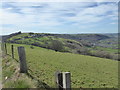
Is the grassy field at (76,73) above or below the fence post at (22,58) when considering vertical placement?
below

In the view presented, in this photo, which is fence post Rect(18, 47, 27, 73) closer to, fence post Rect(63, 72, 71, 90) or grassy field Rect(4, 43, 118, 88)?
grassy field Rect(4, 43, 118, 88)

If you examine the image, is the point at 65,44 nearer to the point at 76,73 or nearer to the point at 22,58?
the point at 76,73

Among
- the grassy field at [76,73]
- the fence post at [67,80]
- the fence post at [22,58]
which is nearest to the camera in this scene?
the fence post at [67,80]

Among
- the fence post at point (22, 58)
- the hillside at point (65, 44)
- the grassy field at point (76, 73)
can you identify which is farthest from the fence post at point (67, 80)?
the hillside at point (65, 44)

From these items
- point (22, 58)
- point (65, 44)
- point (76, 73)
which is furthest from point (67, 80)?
point (65, 44)

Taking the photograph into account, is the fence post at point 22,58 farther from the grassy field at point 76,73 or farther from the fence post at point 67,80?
the fence post at point 67,80

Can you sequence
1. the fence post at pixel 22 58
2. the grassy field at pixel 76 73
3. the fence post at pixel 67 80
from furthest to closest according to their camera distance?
the grassy field at pixel 76 73
the fence post at pixel 22 58
the fence post at pixel 67 80

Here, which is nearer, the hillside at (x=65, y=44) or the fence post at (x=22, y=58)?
the fence post at (x=22, y=58)

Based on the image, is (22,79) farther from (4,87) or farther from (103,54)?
(103,54)

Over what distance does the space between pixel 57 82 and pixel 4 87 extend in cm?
309

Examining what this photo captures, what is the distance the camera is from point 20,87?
466 cm

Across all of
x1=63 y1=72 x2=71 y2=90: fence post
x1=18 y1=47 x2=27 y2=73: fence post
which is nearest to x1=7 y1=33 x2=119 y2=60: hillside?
x1=18 y1=47 x2=27 y2=73: fence post

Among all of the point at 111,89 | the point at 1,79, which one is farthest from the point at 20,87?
the point at 111,89

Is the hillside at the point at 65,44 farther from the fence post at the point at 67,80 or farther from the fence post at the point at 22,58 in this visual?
the fence post at the point at 67,80
